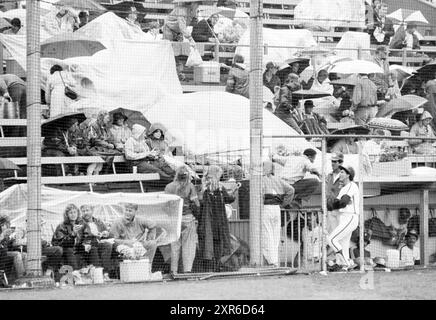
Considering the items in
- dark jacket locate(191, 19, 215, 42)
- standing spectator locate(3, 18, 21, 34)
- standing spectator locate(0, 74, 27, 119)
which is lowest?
standing spectator locate(0, 74, 27, 119)

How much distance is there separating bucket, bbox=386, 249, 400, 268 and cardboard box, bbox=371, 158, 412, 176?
1521mm

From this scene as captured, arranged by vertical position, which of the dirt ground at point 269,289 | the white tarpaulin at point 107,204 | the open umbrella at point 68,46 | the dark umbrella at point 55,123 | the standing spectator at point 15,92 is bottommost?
the dirt ground at point 269,289

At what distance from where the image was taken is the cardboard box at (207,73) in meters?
18.3

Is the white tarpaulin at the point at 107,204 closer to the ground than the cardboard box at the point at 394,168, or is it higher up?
closer to the ground

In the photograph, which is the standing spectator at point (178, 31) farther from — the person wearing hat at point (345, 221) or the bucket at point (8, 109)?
the person wearing hat at point (345, 221)

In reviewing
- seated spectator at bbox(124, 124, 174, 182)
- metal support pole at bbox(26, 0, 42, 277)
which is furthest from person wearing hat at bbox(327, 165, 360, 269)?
metal support pole at bbox(26, 0, 42, 277)

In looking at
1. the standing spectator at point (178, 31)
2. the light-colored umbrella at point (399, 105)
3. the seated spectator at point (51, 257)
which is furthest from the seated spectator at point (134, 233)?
the light-colored umbrella at point (399, 105)

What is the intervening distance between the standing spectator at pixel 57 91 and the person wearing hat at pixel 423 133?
5603mm

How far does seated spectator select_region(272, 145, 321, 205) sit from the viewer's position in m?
14.5

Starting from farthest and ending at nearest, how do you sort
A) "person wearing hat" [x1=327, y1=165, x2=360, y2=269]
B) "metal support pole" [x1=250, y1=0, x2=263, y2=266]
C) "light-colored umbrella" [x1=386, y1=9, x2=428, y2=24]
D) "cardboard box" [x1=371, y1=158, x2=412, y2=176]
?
"light-colored umbrella" [x1=386, y1=9, x2=428, y2=24] < "cardboard box" [x1=371, y1=158, x2=412, y2=176] < "person wearing hat" [x1=327, y1=165, x2=360, y2=269] < "metal support pole" [x1=250, y1=0, x2=263, y2=266]

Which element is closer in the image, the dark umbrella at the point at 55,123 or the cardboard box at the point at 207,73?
the dark umbrella at the point at 55,123

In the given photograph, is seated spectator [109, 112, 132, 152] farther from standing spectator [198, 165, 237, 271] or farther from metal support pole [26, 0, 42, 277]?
metal support pole [26, 0, 42, 277]

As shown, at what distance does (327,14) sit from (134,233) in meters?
12.4

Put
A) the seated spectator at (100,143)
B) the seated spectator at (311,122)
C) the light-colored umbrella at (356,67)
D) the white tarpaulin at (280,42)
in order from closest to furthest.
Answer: the seated spectator at (100,143), the seated spectator at (311,122), the light-colored umbrella at (356,67), the white tarpaulin at (280,42)
